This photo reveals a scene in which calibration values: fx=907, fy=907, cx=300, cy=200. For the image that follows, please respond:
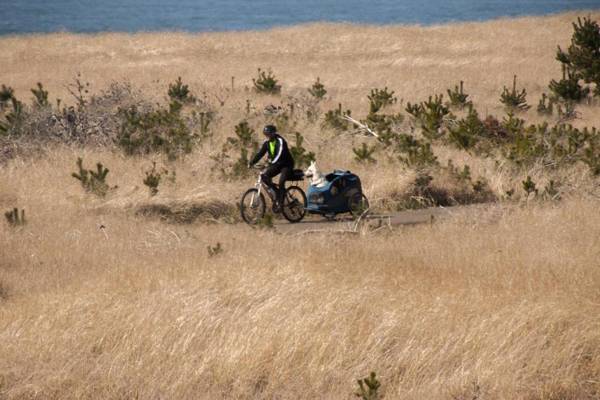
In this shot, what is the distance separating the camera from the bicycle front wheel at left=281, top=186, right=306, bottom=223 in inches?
569

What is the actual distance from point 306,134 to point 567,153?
5890 mm

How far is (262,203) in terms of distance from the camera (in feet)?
46.1

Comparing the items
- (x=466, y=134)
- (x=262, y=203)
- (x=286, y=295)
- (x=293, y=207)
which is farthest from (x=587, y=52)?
(x=286, y=295)

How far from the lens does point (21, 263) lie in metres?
11.2

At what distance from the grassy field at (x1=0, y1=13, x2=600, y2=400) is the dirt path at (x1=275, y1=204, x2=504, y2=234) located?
0.66 feet

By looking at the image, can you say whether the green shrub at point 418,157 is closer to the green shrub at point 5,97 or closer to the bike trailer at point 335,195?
the bike trailer at point 335,195

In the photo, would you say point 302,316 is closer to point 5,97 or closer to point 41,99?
point 41,99

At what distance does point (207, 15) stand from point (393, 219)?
111 metres

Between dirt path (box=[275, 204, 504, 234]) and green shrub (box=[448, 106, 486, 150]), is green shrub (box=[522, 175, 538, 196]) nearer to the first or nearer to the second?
dirt path (box=[275, 204, 504, 234])

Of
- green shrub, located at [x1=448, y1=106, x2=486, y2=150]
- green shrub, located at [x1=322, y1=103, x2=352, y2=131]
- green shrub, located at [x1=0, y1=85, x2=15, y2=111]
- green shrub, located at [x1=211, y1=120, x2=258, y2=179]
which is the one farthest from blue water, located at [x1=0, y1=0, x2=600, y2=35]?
green shrub, located at [x1=448, y1=106, x2=486, y2=150]

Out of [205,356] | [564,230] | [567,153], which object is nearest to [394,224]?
[564,230]

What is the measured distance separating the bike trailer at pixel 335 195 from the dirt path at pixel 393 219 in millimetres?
236

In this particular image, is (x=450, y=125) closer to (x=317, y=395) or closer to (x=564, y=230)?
(x=564, y=230)

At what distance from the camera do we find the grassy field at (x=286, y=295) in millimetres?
7918
